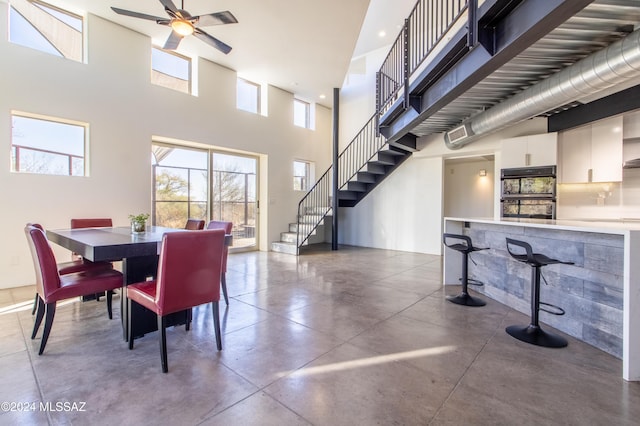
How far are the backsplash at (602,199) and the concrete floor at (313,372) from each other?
9.86ft

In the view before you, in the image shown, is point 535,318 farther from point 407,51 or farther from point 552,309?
point 407,51

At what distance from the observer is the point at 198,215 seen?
639 cm

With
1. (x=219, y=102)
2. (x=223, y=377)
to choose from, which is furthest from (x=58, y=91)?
(x=223, y=377)

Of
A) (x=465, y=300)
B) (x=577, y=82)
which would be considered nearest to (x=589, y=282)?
(x=465, y=300)

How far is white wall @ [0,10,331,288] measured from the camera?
4.06m

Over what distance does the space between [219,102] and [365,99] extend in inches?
159

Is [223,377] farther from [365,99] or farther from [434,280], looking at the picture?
[365,99]

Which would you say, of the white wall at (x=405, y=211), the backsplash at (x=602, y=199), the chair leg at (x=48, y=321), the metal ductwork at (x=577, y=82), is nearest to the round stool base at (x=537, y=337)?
the metal ductwork at (x=577, y=82)

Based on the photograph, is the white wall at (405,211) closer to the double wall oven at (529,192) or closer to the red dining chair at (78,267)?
the double wall oven at (529,192)

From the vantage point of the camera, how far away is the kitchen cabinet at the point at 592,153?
14.8ft

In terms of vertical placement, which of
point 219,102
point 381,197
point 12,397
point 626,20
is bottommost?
point 12,397

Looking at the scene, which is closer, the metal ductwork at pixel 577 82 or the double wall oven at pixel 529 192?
the metal ductwork at pixel 577 82

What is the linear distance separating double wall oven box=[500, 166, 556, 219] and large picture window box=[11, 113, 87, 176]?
7.23m

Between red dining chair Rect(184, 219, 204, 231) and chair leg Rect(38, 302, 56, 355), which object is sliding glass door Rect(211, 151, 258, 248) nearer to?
red dining chair Rect(184, 219, 204, 231)
